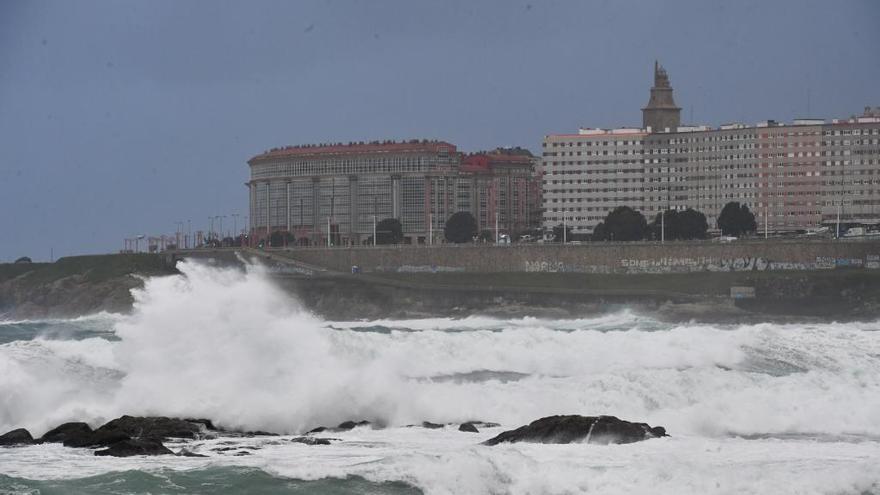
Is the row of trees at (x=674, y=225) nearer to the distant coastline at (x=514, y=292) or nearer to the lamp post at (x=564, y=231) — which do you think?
the lamp post at (x=564, y=231)

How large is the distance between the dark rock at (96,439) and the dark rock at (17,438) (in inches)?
40.7

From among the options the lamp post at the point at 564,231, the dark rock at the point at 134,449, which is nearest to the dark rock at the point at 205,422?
the dark rock at the point at 134,449

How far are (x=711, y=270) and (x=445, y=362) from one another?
66.1 meters

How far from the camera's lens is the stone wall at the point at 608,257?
107113mm

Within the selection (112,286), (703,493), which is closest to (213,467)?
(703,493)

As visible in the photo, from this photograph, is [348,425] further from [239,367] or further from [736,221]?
[736,221]

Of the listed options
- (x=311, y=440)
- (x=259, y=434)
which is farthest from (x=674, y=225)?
(x=311, y=440)

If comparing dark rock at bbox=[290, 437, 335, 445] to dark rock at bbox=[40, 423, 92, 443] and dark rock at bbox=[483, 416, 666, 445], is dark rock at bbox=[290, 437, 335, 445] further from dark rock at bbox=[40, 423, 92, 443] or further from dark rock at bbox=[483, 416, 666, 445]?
dark rock at bbox=[40, 423, 92, 443]

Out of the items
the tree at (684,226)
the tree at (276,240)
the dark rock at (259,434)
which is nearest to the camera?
the dark rock at (259,434)

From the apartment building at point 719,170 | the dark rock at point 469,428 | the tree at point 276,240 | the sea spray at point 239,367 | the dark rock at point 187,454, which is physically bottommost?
the dark rock at point 469,428

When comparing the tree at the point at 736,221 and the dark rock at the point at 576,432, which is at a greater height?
the tree at the point at 736,221

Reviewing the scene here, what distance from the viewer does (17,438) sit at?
29.3m

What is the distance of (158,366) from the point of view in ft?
116

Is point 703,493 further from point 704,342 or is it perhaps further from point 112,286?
point 112,286
